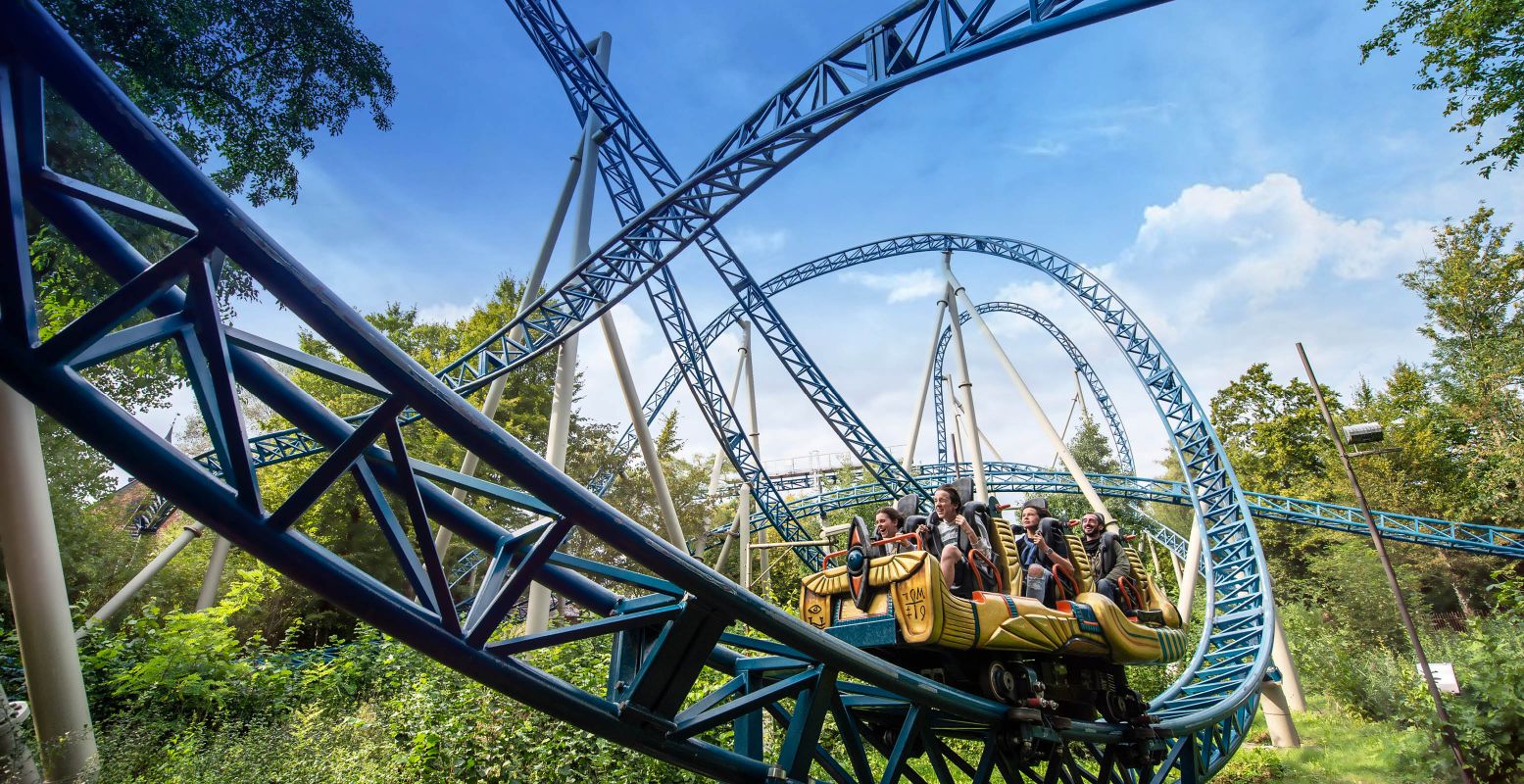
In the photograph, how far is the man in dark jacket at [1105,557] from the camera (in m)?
4.24

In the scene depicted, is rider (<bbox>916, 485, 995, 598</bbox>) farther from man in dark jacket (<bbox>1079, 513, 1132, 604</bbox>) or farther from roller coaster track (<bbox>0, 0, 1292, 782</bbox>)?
man in dark jacket (<bbox>1079, 513, 1132, 604</bbox>)

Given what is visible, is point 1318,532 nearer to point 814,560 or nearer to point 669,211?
point 814,560

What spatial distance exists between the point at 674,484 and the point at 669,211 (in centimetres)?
1384

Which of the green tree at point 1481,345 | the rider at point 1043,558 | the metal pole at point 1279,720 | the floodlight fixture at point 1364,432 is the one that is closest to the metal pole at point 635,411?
the rider at point 1043,558

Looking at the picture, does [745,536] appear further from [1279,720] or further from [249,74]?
[249,74]

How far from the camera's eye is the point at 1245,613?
6.27 meters

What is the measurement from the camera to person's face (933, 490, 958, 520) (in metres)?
3.59

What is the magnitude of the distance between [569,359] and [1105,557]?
5150 millimetres

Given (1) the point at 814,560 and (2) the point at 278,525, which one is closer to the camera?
(2) the point at 278,525

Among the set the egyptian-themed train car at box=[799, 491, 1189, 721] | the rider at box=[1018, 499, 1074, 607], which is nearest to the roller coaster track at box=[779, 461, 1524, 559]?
the rider at box=[1018, 499, 1074, 607]

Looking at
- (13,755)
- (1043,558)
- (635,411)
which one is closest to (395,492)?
(1043,558)

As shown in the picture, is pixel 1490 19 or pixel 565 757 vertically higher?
pixel 1490 19

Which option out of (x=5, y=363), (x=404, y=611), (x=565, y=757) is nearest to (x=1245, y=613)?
(x=565, y=757)

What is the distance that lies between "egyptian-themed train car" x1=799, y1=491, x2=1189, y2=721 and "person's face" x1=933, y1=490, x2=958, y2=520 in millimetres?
76
